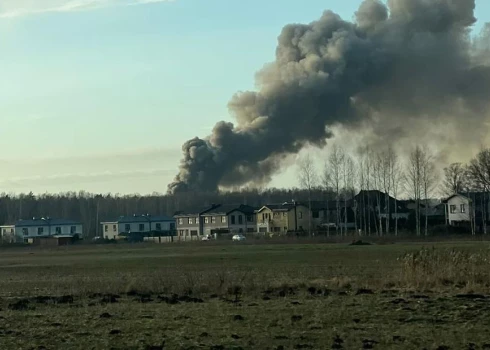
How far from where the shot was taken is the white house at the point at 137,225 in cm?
14962

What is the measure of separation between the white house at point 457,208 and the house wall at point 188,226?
46385mm

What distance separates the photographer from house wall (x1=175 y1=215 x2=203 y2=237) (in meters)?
142

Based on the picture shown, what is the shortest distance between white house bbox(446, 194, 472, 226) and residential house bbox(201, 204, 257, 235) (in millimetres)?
36898

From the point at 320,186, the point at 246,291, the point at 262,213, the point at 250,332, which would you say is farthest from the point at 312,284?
the point at 262,213

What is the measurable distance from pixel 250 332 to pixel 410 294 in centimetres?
700

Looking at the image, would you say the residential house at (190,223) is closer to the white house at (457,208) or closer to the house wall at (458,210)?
the white house at (457,208)

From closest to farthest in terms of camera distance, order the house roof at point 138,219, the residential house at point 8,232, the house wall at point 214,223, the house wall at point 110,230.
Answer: the residential house at point 8,232 → the house wall at point 214,223 → the house wall at point 110,230 → the house roof at point 138,219

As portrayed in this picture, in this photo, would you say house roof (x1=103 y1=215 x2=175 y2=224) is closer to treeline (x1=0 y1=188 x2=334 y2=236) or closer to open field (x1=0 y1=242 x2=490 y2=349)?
treeline (x1=0 y1=188 x2=334 y2=236)

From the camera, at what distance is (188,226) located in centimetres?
14438

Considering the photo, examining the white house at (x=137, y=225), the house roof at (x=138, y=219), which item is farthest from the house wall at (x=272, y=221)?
the house roof at (x=138, y=219)

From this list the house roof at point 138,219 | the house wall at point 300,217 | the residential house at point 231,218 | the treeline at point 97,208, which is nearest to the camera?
the house wall at point 300,217

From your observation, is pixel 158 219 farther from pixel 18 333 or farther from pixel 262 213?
pixel 18 333

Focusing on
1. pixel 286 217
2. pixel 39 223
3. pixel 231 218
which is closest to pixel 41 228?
pixel 39 223

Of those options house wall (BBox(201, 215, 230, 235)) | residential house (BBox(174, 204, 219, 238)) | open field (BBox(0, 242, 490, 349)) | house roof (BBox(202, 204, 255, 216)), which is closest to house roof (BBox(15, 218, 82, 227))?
residential house (BBox(174, 204, 219, 238))
